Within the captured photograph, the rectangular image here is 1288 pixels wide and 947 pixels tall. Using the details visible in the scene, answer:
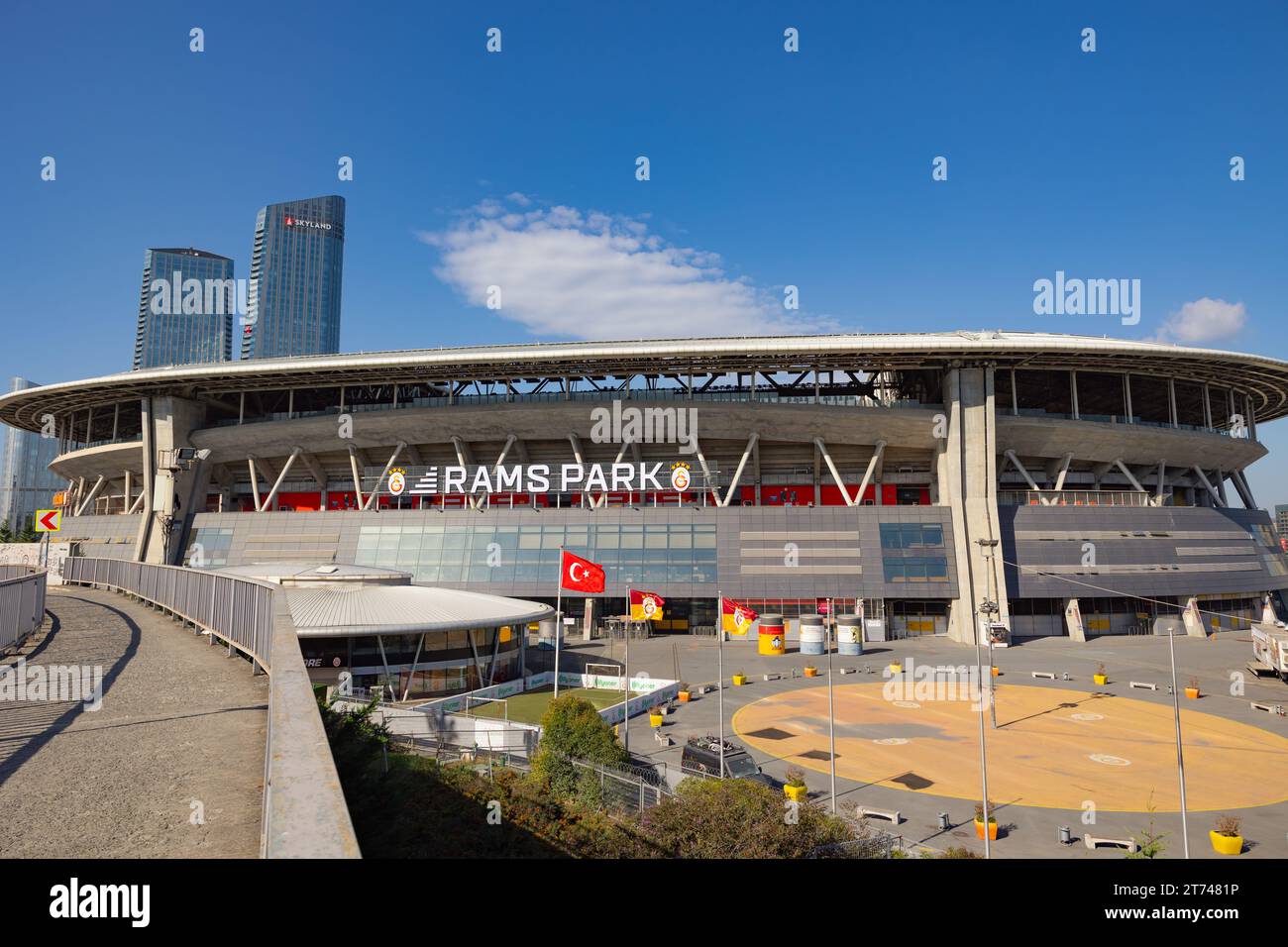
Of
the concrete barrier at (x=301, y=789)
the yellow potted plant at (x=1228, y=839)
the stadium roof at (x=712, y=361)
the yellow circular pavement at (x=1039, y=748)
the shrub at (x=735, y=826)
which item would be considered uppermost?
the stadium roof at (x=712, y=361)

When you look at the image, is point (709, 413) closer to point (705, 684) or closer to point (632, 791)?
point (705, 684)

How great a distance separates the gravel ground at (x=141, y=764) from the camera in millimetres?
7711

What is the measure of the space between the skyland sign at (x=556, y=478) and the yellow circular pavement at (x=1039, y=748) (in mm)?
30671

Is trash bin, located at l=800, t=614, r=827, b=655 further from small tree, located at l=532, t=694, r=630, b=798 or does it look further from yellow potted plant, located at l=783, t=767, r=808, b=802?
small tree, located at l=532, t=694, r=630, b=798

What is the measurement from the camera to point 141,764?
33.4ft

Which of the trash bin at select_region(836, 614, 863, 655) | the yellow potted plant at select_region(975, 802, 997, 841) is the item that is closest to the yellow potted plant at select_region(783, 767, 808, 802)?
the yellow potted plant at select_region(975, 802, 997, 841)

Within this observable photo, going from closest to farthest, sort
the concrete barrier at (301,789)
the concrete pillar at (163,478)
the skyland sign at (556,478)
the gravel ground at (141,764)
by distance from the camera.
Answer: the concrete barrier at (301,789) → the gravel ground at (141,764) → the skyland sign at (556,478) → the concrete pillar at (163,478)

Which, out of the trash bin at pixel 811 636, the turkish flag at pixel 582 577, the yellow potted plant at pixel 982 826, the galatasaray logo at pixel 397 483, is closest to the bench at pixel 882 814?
the yellow potted plant at pixel 982 826

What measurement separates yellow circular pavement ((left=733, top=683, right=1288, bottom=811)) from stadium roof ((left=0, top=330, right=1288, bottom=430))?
33700mm

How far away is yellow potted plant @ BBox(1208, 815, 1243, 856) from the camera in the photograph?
19422 mm

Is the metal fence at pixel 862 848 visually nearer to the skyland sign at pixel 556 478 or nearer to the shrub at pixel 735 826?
the shrub at pixel 735 826

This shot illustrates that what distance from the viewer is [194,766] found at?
9953mm

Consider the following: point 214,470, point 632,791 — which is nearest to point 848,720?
point 632,791
